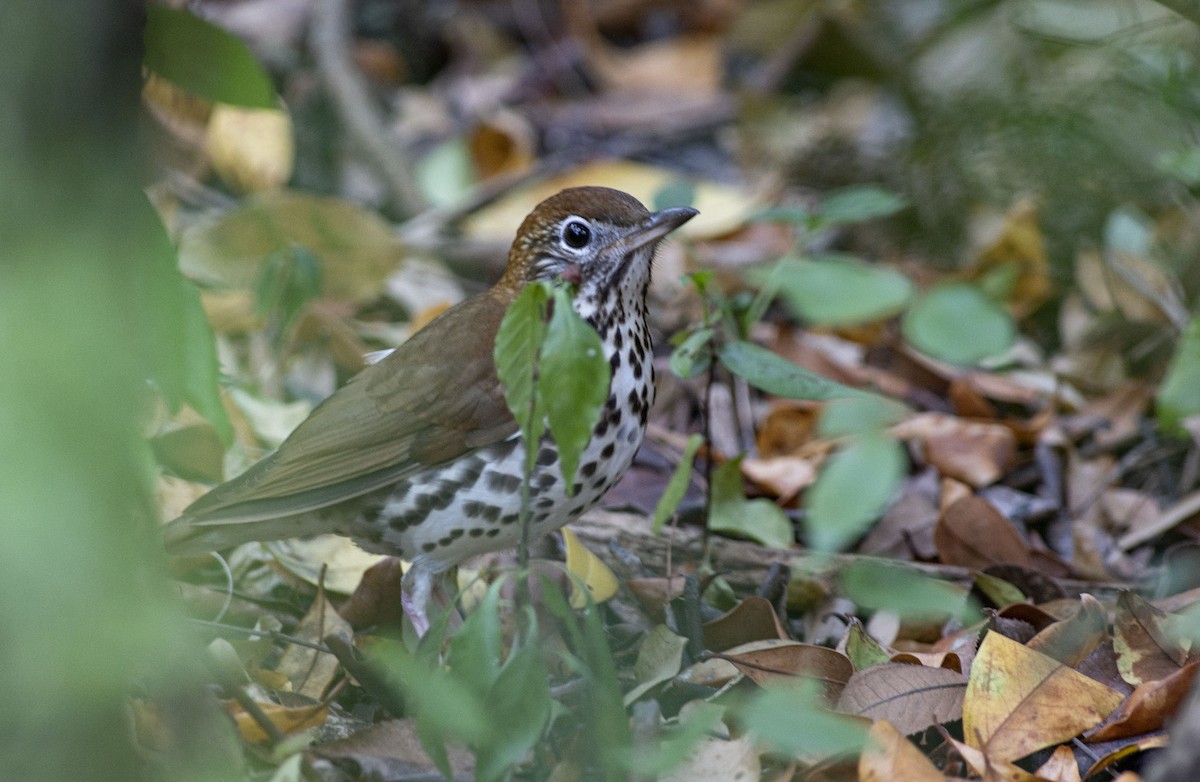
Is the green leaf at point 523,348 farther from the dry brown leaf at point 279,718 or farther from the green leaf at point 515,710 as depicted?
the dry brown leaf at point 279,718

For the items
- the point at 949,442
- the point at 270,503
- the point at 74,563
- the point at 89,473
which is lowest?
the point at 949,442

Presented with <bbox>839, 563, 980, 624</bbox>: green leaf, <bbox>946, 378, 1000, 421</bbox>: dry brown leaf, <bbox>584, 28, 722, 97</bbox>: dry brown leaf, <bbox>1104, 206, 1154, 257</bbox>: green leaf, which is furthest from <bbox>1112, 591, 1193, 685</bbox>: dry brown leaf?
<bbox>584, 28, 722, 97</bbox>: dry brown leaf

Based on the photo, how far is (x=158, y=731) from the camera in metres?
2.62

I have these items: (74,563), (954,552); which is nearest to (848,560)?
(954,552)

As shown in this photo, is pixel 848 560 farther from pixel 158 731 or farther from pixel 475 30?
pixel 475 30

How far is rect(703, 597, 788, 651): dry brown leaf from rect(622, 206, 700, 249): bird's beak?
85cm

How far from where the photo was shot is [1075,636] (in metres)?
2.92

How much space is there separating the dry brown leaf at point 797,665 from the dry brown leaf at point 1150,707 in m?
0.49

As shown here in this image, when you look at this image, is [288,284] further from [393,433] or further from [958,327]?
[958,327]

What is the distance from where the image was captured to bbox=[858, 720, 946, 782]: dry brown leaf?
2.40m

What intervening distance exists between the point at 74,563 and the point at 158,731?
1076 mm

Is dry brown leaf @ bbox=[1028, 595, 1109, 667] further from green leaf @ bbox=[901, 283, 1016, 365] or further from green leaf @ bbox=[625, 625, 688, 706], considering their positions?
green leaf @ bbox=[625, 625, 688, 706]

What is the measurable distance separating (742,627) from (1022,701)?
71 centimetres

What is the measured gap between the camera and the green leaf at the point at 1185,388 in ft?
11.3
